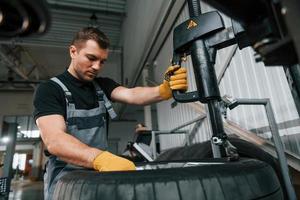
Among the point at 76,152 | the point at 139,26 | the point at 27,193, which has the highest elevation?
the point at 139,26

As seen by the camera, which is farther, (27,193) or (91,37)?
(27,193)

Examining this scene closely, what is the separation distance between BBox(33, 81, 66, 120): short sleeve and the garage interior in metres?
0.53

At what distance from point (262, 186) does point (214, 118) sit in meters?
0.23

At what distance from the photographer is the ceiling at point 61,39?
422 cm

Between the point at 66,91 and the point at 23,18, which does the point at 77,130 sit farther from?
the point at 23,18

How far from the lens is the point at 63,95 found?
1066 mm

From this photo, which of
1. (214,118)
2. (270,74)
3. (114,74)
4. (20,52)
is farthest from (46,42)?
(214,118)

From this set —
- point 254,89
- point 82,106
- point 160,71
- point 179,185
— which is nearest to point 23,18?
point 179,185

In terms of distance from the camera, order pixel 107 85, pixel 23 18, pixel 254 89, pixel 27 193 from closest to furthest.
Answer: pixel 23 18 < pixel 107 85 < pixel 254 89 < pixel 27 193

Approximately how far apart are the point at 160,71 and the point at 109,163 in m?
3.19

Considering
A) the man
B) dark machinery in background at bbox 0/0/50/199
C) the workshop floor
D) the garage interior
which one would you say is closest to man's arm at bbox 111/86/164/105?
the man

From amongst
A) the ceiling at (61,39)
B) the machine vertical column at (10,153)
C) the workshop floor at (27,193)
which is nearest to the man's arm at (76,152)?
the ceiling at (61,39)

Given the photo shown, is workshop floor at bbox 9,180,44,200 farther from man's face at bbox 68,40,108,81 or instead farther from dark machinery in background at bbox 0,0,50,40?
dark machinery in background at bbox 0,0,50,40

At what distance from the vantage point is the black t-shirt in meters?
0.97
